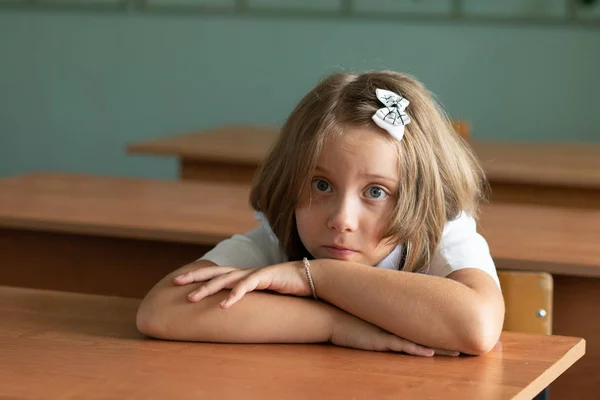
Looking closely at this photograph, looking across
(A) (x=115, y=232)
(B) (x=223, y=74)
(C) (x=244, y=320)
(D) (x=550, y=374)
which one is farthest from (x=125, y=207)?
(B) (x=223, y=74)

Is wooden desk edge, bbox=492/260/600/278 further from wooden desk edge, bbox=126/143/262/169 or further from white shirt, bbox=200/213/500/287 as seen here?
wooden desk edge, bbox=126/143/262/169

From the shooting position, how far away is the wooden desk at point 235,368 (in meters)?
1.35

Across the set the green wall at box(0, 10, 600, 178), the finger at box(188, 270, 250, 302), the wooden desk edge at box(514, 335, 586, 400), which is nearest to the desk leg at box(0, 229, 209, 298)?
the finger at box(188, 270, 250, 302)

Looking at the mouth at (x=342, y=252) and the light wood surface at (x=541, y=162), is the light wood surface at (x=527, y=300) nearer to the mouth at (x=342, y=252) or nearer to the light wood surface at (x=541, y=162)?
the mouth at (x=342, y=252)

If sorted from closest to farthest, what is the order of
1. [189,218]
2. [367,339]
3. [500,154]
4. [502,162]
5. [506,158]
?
1. [367,339]
2. [189,218]
3. [502,162]
4. [506,158]
5. [500,154]

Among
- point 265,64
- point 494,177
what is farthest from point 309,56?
point 494,177

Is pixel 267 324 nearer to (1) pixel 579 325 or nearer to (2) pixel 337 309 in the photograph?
(2) pixel 337 309

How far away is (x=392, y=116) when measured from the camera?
1631 mm

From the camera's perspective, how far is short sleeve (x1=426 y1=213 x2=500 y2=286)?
167 cm

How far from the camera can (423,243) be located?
Result: 5.56 feet

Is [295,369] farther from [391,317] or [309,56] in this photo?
[309,56]

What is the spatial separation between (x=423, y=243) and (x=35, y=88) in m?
5.18

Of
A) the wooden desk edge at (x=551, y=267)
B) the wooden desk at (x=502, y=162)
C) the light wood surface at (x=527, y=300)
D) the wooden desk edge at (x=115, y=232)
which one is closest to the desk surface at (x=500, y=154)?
the wooden desk at (x=502, y=162)

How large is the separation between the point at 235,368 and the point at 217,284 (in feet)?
0.66
